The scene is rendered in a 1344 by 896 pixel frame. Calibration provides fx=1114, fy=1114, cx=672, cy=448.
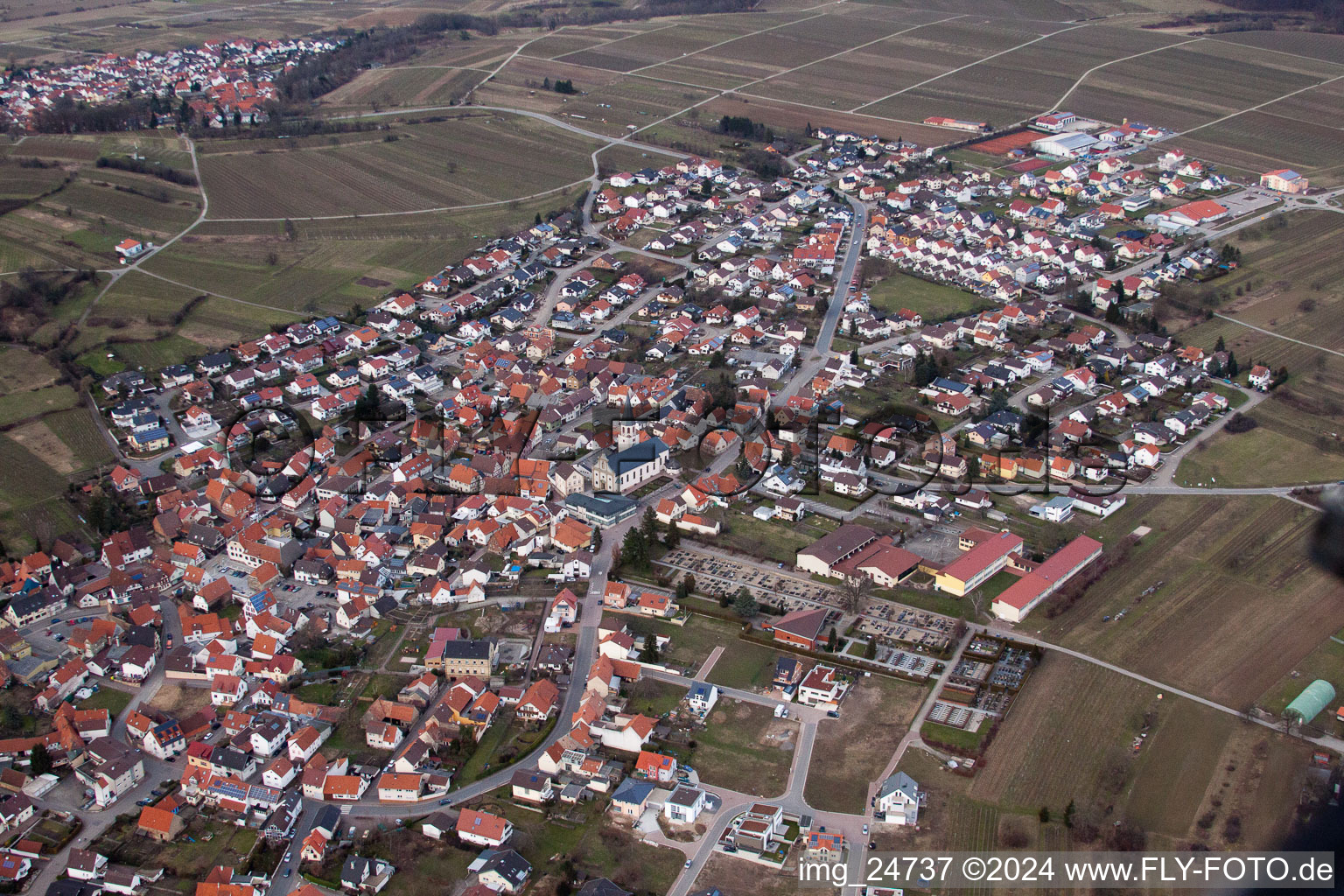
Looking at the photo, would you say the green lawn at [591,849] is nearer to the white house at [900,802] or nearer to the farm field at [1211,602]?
the white house at [900,802]

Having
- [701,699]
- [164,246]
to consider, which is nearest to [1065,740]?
[701,699]

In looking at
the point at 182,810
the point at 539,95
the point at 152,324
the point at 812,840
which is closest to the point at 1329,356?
the point at 812,840

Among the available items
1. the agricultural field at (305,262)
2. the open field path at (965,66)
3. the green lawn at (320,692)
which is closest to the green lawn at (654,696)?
the green lawn at (320,692)

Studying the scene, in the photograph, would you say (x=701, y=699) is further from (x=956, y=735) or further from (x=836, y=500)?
(x=836, y=500)

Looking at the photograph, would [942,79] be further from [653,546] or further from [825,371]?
[653,546]

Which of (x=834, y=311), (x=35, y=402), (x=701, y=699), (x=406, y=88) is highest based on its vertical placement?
(x=406, y=88)

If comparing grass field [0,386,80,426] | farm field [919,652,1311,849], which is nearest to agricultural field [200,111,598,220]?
grass field [0,386,80,426]

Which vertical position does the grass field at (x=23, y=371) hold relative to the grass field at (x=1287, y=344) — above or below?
below
